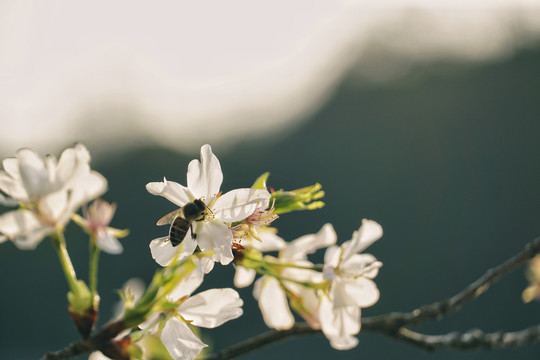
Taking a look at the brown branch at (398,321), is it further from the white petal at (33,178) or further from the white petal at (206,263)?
the white petal at (33,178)

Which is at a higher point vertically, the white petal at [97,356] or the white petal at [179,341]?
the white petal at [179,341]

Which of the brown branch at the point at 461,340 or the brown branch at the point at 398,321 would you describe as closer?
the brown branch at the point at 398,321

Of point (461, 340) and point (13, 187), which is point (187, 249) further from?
point (461, 340)

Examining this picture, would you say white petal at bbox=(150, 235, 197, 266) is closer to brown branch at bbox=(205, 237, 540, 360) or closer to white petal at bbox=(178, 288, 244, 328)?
white petal at bbox=(178, 288, 244, 328)

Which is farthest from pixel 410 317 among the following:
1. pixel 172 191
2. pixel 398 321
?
pixel 172 191

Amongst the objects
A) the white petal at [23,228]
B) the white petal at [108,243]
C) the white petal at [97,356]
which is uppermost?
the white petal at [23,228]

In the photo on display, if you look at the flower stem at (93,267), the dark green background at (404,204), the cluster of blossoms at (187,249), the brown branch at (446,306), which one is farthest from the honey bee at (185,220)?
the dark green background at (404,204)

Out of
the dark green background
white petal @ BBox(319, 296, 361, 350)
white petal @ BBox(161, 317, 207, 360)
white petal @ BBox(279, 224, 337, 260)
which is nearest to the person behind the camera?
white petal @ BBox(161, 317, 207, 360)

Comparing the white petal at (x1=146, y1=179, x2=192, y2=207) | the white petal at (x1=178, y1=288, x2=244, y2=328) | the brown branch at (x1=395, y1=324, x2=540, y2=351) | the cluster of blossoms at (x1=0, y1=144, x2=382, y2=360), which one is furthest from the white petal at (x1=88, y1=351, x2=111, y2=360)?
the brown branch at (x1=395, y1=324, x2=540, y2=351)

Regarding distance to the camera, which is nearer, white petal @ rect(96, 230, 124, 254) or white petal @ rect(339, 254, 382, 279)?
white petal @ rect(96, 230, 124, 254)
